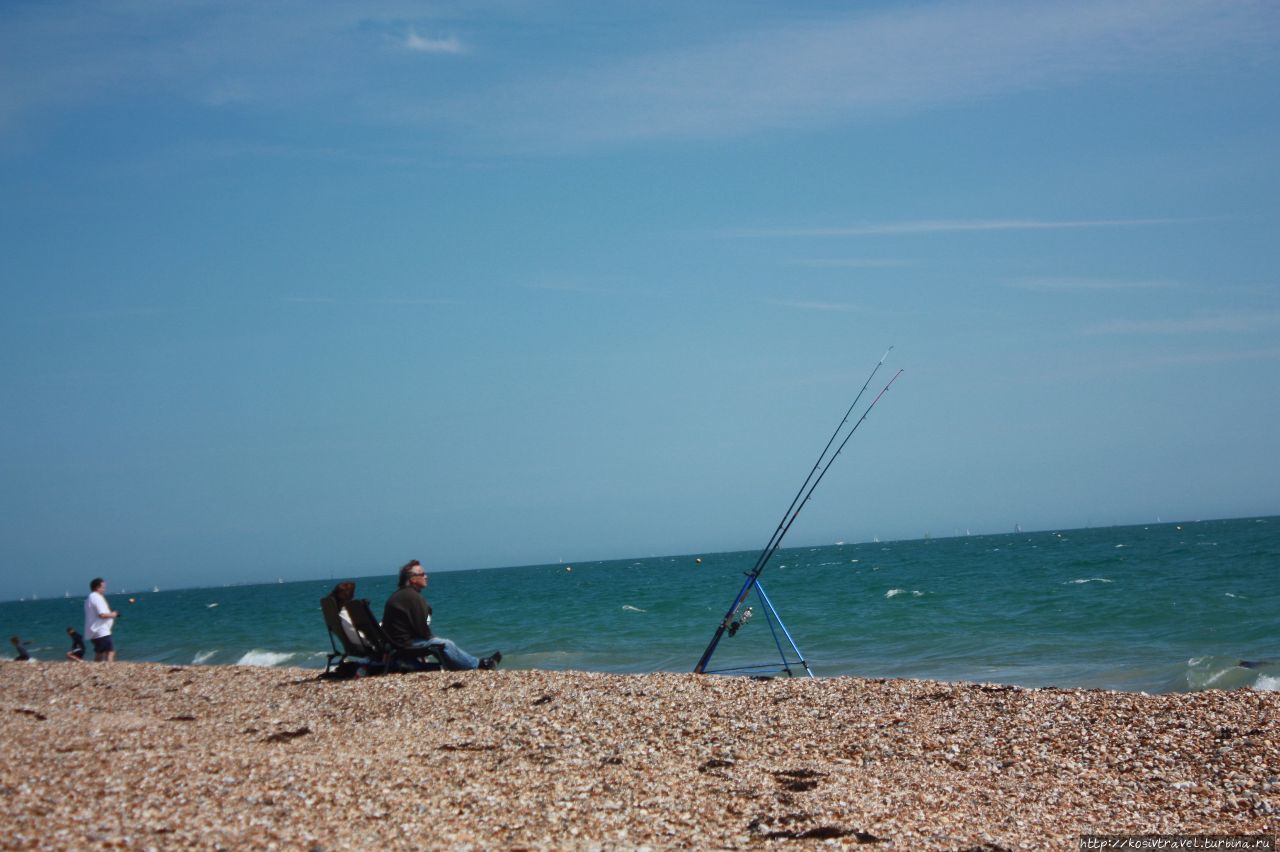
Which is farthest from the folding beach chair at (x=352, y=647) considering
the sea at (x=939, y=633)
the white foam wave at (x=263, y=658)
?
the white foam wave at (x=263, y=658)

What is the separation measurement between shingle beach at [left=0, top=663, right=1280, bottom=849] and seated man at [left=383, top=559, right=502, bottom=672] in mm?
1297

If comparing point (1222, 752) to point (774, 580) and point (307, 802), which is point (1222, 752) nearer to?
point (307, 802)

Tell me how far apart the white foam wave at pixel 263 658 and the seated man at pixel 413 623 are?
10862 millimetres

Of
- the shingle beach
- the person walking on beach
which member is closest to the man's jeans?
the shingle beach

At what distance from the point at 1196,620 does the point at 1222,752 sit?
48.3 ft

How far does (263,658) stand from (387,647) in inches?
469

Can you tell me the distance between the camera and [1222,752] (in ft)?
22.7

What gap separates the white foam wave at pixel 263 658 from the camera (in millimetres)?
21391

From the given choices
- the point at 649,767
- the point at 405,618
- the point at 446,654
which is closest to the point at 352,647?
the point at 405,618

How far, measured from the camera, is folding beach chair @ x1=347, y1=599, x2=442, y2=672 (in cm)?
1131

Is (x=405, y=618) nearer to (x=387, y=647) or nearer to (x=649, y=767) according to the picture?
(x=387, y=647)

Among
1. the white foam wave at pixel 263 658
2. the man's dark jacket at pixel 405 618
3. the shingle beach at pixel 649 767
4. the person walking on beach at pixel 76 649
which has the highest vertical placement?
the man's dark jacket at pixel 405 618

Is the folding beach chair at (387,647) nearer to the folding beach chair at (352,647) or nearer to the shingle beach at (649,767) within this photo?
the folding beach chair at (352,647)

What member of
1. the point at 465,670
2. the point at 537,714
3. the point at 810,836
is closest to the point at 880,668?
the point at 465,670
